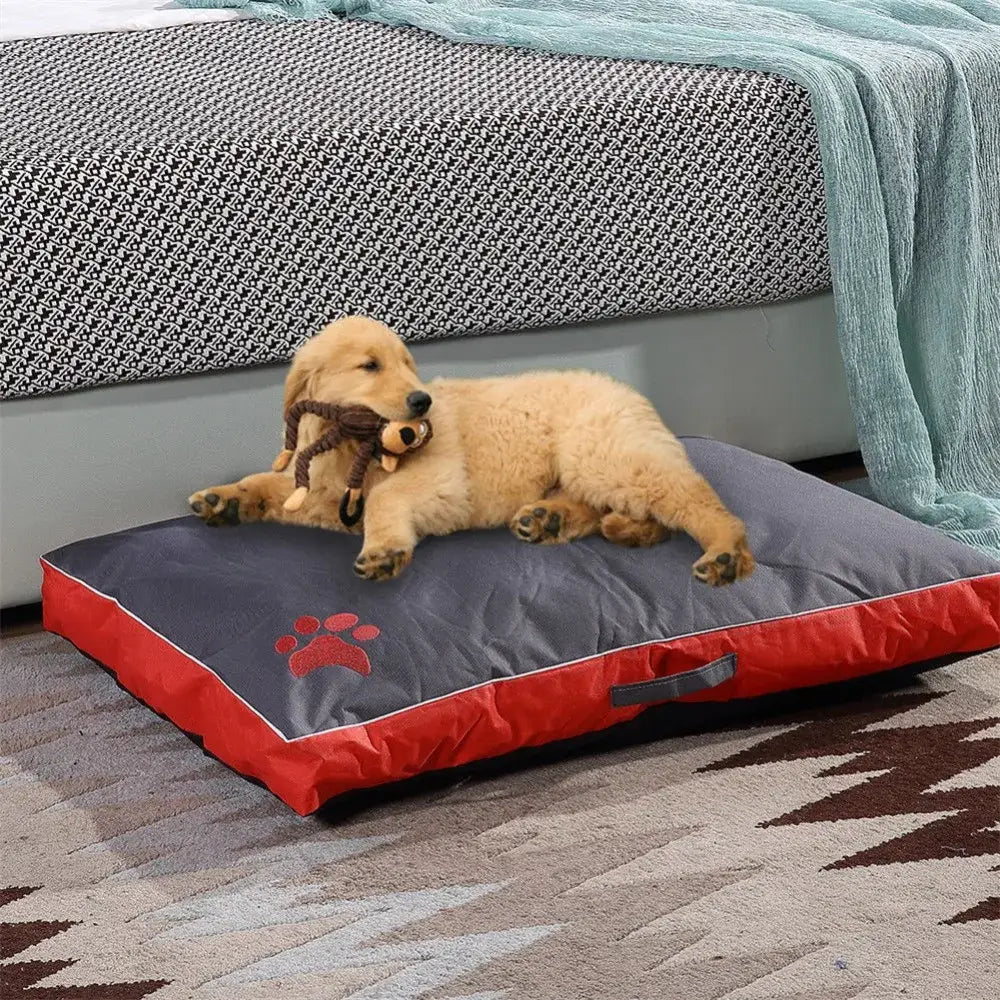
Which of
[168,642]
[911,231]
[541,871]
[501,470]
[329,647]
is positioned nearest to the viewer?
[541,871]

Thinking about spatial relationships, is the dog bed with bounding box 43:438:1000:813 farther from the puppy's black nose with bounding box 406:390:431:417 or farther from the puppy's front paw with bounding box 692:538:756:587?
the puppy's black nose with bounding box 406:390:431:417

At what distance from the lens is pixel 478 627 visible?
4.85 ft

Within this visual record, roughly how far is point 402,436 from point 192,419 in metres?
0.40

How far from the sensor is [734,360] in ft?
7.17

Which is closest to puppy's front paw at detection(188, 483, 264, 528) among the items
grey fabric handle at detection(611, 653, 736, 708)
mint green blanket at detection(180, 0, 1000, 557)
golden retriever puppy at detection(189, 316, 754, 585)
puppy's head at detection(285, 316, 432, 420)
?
golden retriever puppy at detection(189, 316, 754, 585)

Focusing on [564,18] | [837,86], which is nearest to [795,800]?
[837,86]

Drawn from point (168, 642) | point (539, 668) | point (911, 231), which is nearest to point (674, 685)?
point (539, 668)

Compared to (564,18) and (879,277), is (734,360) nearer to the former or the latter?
(879,277)

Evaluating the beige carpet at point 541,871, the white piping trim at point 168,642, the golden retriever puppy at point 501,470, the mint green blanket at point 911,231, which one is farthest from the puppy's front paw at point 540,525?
the mint green blanket at point 911,231

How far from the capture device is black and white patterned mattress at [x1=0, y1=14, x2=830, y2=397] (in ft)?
5.78

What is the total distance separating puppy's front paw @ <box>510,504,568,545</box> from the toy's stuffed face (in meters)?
0.14

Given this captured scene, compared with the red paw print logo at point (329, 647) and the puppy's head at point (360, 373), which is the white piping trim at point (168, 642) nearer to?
the red paw print logo at point (329, 647)

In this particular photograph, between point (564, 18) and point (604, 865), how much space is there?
1.70 m

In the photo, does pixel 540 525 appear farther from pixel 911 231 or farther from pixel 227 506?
pixel 911 231
